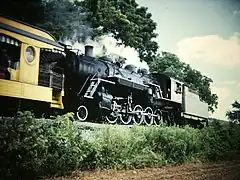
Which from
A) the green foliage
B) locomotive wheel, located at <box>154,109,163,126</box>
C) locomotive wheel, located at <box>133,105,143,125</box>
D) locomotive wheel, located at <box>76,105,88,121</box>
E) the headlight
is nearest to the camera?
the green foliage

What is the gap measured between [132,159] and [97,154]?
324 mm

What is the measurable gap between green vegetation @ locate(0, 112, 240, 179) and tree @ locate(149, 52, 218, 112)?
0.33m

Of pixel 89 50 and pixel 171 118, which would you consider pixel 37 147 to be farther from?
pixel 171 118

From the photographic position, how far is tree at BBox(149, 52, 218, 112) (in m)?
2.78

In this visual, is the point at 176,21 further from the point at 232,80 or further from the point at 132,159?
the point at 132,159

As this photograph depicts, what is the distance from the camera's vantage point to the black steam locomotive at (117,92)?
2.50m

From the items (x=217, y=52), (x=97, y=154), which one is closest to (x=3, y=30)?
(x=97, y=154)

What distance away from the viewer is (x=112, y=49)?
253cm

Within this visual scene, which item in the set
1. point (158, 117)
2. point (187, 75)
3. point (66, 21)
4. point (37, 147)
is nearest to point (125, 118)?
point (158, 117)

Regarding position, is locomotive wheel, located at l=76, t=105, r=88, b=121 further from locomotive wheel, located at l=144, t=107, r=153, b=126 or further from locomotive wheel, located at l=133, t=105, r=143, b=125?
locomotive wheel, located at l=144, t=107, r=153, b=126

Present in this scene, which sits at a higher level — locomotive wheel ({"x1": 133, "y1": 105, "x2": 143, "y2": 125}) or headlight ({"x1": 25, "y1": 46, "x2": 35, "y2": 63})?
headlight ({"x1": 25, "y1": 46, "x2": 35, "y2": 63})

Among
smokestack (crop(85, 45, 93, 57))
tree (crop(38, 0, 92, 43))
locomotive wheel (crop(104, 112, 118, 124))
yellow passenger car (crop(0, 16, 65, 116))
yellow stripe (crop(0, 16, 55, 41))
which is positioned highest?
tree (crop(38, 0, 92, 43))

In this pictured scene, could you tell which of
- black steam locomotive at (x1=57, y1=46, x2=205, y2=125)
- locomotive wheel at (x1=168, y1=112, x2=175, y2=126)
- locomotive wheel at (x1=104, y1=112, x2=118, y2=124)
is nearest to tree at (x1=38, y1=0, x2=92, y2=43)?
black steam locomotive at (x1=57, y1=46, x2=205, y2=125)

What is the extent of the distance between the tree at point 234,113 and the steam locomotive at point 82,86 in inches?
9.0
